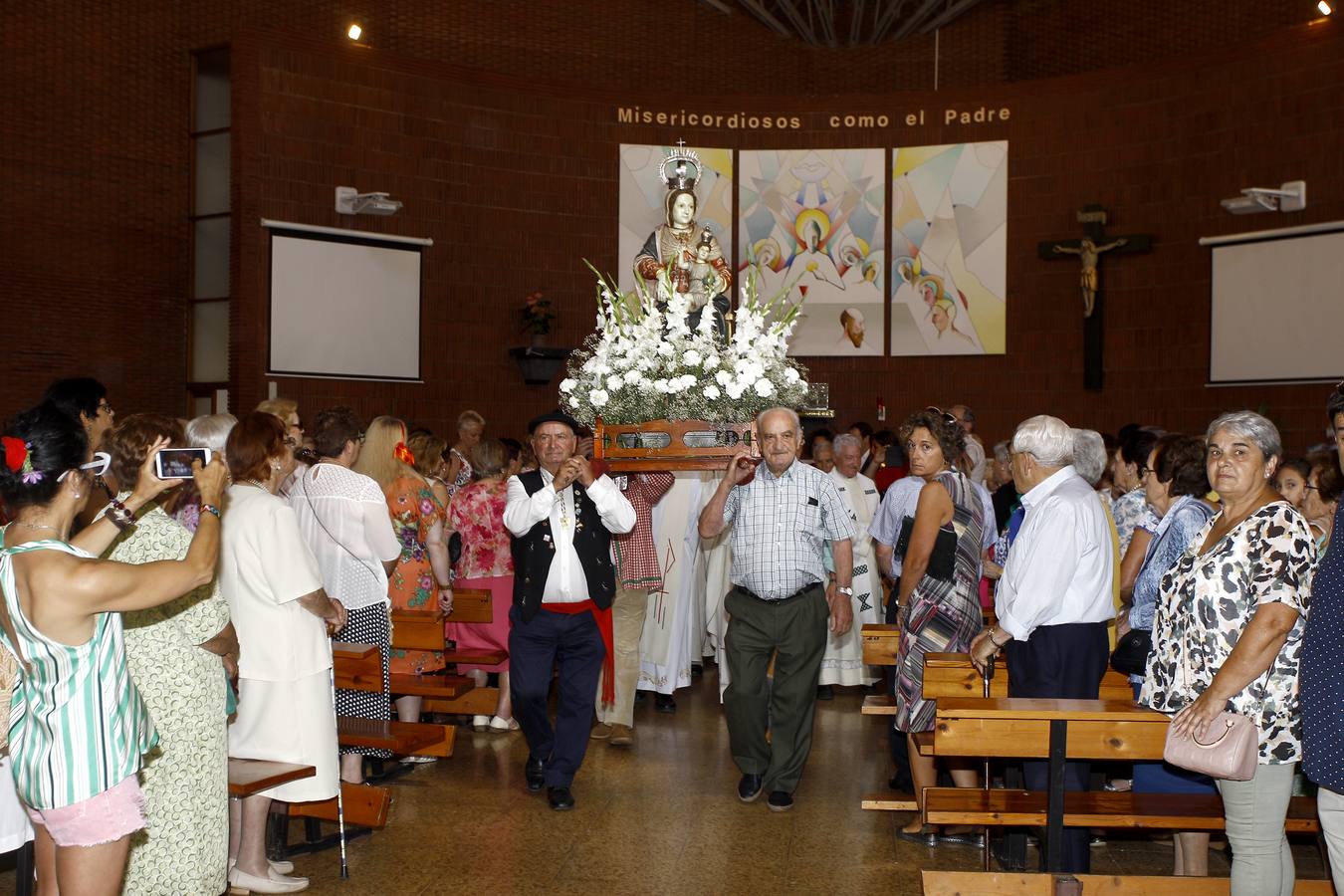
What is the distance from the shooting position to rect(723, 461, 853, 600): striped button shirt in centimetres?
598

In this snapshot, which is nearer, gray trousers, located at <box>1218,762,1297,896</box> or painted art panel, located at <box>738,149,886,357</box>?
gray trousers, located at <box>1218,762,1297,896</box>

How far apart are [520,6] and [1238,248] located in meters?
8.62

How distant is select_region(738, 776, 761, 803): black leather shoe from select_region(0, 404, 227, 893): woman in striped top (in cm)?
334

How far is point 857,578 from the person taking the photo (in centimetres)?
888

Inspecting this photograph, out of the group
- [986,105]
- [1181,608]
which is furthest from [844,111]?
[1181,608]

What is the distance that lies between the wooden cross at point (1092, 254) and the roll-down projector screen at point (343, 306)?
22.4ft

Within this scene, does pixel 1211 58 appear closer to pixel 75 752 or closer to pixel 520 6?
pixel 520 6

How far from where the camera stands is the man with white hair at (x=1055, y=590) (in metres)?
4.65

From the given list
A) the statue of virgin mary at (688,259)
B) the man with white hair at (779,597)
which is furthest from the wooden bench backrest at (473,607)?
the statue of virgin mary at (688,259)

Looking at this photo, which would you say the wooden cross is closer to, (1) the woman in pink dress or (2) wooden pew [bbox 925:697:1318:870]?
(1) the woman in pink dress

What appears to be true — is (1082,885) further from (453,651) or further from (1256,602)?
(453,651)

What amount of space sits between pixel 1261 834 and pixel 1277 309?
9675 mm

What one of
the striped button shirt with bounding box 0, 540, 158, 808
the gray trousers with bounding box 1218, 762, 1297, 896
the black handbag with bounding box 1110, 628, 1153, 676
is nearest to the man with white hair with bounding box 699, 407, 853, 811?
the black handbag with bounding box 1110, 628, 1153, 676

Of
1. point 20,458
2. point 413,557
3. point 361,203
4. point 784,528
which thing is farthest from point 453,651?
point 361,203
